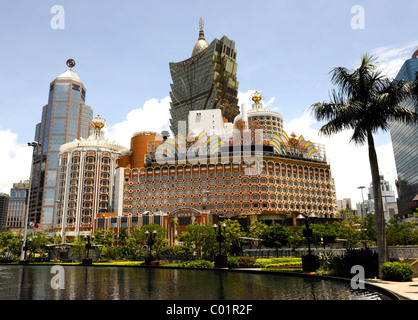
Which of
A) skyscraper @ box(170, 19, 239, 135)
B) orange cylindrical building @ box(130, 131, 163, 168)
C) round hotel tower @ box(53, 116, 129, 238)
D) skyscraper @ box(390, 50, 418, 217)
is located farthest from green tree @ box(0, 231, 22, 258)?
skyscraper @ box(390, 50, 418, 217)

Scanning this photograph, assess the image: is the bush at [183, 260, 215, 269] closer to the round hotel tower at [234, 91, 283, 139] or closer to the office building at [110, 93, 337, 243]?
the office building at [110, 93, 337, 243]

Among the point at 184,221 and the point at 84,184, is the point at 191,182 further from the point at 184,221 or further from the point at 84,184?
the point at 84,184

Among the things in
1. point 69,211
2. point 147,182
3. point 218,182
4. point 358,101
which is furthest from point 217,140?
point 358,101

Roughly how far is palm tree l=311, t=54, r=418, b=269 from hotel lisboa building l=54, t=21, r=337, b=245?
68.4 meters

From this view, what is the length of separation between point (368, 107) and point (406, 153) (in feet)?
542

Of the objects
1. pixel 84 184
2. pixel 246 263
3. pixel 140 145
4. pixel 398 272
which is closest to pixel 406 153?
pixel 140 145

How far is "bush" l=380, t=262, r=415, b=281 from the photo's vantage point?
67.6 ft

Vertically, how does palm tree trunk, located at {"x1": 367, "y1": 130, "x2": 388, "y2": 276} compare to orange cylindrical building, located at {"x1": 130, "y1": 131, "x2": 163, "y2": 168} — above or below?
below

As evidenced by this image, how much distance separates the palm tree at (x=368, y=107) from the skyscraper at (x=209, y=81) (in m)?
138

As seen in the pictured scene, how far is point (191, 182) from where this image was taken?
110 m

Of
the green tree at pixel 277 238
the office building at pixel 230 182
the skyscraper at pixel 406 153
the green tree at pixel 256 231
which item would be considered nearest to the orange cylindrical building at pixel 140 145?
the office building at pixel 230 182
